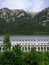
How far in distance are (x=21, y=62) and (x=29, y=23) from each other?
108505 mm

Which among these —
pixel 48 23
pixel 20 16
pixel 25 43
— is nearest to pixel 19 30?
pixel 48 23

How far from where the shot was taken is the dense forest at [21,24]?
405ft

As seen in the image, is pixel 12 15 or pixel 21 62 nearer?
pixel 21 62

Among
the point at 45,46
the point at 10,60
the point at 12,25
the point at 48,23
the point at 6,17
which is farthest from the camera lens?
the point at 6,17

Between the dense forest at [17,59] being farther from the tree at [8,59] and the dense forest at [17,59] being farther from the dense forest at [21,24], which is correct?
the dense forest at [21,24]

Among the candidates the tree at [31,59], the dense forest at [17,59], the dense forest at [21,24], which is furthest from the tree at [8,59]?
the dense forest at [21,24]

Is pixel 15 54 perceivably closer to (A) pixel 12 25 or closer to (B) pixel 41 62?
(B) pixel 41 62

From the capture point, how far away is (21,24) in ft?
460

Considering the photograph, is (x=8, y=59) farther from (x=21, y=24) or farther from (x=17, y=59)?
(x=21, y=24)

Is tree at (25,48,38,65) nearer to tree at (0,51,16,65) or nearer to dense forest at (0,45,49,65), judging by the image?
dense forest at (0,45,49,65)

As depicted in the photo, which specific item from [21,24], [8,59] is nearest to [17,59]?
[8,59]

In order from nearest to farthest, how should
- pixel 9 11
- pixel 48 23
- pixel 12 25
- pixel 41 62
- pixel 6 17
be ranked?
pixel 41 62 < pixel 12 25 < pixel 48 23 < pixel 6 17 < pixel 9 11

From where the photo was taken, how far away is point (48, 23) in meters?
152

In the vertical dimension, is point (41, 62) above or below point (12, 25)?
below
